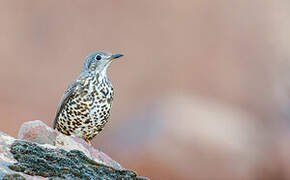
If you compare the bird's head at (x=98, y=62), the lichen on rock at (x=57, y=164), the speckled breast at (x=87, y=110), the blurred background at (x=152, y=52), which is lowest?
the lichen on rock at (x=57, y=164)

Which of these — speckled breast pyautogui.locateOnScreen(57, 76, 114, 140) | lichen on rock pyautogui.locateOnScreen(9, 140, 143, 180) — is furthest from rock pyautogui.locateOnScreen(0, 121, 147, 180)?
speckled breast pyautogui.locateOnScreen(57, 76, 114, 140)

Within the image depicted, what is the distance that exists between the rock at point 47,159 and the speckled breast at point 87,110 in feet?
4.58

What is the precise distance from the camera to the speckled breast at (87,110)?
8914mm

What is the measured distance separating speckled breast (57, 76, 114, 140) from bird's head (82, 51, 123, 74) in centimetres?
40

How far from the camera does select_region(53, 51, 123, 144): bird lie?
892 centimetres

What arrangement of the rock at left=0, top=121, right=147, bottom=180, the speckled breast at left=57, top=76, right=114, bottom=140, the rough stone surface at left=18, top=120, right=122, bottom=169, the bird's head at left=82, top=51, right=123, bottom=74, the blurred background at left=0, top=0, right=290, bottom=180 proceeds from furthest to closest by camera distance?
1. the blurred background at left=0, top=0, right=290, bottom=180
2. the bird's head at left=82, top=51, right=123, bottom=74
3. the speckled breast at left=57, top=76, right=114, bottom=140
4. the rough stone surface at left=18, top=120, right=122, bottom=169
5. the rock at left=0, top=121, right=147, bottom=180

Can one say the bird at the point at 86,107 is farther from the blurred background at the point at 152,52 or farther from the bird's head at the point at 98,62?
the blurred background at the point at 152,52

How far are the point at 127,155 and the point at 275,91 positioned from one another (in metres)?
7.83

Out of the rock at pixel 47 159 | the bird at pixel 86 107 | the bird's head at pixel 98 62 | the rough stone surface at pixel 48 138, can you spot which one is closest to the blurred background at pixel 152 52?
the bird's head at pixel 98 62

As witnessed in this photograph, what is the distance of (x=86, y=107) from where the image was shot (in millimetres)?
8938

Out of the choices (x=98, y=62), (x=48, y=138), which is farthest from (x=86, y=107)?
(x=48, y=138)

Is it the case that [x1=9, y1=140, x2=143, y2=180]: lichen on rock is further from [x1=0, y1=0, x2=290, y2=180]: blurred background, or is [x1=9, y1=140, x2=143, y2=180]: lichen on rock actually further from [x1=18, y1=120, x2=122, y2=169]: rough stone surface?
[x1=0, y1=0, x2=290, y2=180]: blurred background

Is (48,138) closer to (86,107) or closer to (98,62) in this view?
(86,107)

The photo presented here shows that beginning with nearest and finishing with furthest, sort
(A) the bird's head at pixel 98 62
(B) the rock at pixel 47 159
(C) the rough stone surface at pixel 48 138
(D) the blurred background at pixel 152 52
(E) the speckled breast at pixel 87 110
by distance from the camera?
1. (B) the rock at pixel 47 159
2. (C) the rough stone surface at pixel 48 138
3. (E) the speckled breast at pixel 87 110
4. (A) the bird's head at pixel 98 62
5. (D) the blurred background at pixel 152 52
